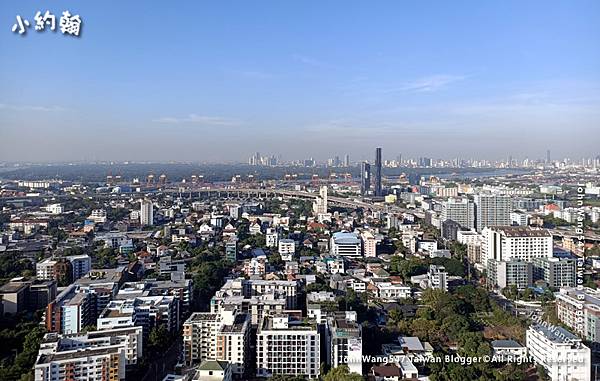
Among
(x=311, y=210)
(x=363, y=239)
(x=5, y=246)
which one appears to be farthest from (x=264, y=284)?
(x=311, y=210)

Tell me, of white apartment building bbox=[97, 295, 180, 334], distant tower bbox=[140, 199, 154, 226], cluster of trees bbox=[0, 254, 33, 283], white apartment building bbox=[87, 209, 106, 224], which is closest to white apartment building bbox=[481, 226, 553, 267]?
white apartment building bbox=[97, 295, 180, 334]

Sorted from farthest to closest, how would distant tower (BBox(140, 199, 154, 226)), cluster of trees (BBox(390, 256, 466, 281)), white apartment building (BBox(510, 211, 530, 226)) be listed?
1. distant tower (BBox(140, 199, 154, 226))
2. white apartment building (BBox(510, 211, 530, 226))
3. cluster of trees (BBox(390, 256, 466, 281))

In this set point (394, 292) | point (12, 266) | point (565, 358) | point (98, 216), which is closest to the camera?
point (565, 358)

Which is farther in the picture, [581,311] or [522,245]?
[522,245]

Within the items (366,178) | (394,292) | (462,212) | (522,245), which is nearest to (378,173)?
(366,178)

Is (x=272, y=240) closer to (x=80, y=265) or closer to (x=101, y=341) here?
(x=80, y=265)

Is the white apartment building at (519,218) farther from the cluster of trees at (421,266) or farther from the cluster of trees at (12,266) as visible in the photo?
the cluster of trees at (12,266)

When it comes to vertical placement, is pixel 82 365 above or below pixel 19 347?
above

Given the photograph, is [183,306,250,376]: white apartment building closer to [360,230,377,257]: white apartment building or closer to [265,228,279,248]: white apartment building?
[360,230,377,257]: white apartment building

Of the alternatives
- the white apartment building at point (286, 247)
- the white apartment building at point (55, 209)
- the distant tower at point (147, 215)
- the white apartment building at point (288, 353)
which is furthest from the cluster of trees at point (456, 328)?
the white apartment building at point (55, 209)
